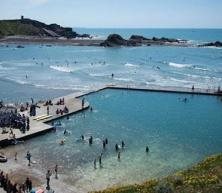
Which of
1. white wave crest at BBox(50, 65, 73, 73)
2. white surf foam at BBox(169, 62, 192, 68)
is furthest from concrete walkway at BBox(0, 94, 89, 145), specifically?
white surf foam at BBox(169, 62, 192, 68)

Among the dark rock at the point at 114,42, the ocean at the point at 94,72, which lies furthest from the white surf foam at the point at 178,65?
the dark rock at the point at 114,42

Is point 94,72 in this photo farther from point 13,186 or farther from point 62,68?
point 13,186

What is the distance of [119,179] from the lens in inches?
1462

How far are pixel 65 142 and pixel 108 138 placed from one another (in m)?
4.68

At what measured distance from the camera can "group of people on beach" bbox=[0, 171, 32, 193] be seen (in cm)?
3247

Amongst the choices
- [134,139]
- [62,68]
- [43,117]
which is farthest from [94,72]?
[134,139]

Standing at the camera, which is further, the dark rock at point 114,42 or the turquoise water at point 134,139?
the dark rock at point 114,42

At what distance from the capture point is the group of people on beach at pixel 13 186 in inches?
1278

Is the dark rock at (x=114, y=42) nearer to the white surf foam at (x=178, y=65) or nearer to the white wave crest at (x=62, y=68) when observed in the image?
the white surf foam at (x=178, y=65)

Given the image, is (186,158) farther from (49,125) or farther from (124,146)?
(49,125)

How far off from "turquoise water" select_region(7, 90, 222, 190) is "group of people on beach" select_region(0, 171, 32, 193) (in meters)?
3.95

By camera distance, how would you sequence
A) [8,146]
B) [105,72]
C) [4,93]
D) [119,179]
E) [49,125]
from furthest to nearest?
[105,72] < [4,93] < [49,125] < [8,146] < [119,179]

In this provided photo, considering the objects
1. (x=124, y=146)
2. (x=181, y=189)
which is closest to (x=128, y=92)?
(x=124, y=146)

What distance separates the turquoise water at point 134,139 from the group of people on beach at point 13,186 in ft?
13.0
